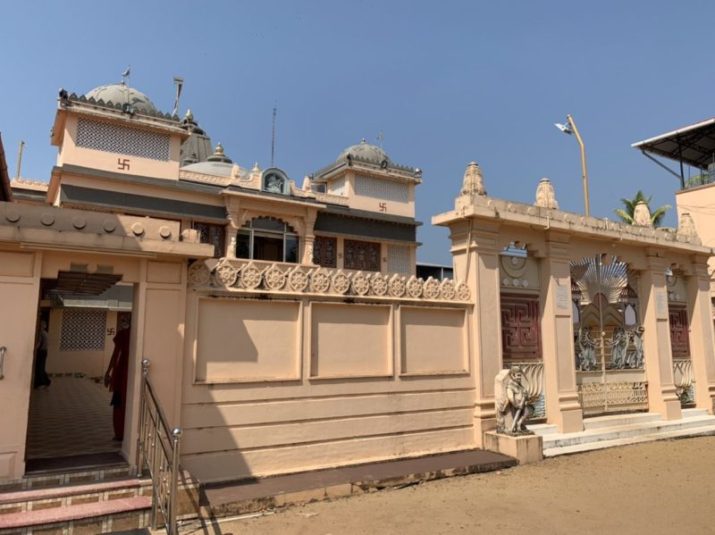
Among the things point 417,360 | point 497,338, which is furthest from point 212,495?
point 497,338

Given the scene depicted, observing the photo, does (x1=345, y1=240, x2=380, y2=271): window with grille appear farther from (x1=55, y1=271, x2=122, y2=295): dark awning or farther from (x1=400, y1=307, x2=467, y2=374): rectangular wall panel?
(x1=55, y1=271, x2=122, y2=295): dark awning

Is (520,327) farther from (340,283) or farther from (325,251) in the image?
(325,251)

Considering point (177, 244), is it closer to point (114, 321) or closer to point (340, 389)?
point (340, 389)

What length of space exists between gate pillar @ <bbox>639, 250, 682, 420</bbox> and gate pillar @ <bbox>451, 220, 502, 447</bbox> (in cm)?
416

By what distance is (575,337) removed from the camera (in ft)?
30.1

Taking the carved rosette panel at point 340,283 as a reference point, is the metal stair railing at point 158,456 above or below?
below

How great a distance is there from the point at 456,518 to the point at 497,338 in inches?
132

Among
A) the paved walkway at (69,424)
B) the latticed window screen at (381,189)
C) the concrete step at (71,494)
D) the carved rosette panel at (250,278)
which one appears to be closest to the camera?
the concrete step at (71,494)

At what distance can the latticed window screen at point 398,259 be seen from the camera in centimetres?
2008

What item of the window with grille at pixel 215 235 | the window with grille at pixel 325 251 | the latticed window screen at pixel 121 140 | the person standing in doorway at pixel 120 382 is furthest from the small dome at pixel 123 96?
the person standing in doorway at pixel 120 382

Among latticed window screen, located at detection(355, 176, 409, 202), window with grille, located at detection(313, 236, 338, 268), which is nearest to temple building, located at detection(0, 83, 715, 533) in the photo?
window with grille, located at detection(313, 236, 338, 268)

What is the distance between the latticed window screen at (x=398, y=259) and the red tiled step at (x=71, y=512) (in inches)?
620

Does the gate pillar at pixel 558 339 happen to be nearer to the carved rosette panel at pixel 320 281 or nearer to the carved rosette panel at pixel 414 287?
the carved rosette panel at pixel 414 287

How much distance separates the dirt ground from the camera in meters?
4.81
